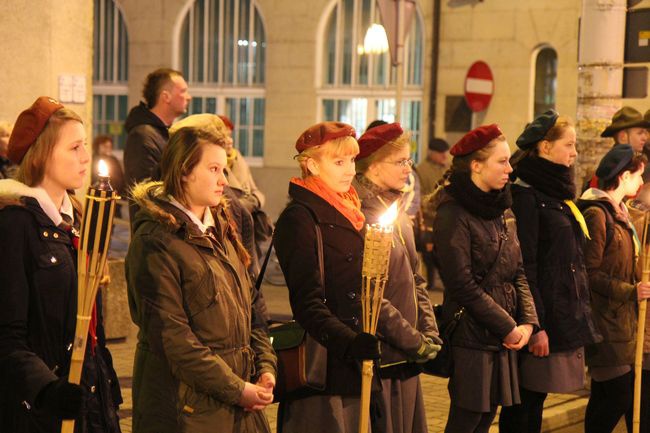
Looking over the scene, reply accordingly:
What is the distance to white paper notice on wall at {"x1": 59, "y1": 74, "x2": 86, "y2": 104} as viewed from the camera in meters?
10.0

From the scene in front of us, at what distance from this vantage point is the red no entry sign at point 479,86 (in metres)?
23.1

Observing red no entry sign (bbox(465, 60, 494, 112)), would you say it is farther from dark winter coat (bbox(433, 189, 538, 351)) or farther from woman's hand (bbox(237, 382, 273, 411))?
woman's hand (bbox(237, 382, 273, 411))

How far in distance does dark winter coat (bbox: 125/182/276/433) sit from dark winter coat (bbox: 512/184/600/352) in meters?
2.66

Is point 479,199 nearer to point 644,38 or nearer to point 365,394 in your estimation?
point 365,394

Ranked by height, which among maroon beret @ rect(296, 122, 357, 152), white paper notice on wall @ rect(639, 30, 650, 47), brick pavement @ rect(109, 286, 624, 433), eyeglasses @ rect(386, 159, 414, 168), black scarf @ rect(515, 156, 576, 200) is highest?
white paper notice on wall @ rect(639, 30, 650, 47)

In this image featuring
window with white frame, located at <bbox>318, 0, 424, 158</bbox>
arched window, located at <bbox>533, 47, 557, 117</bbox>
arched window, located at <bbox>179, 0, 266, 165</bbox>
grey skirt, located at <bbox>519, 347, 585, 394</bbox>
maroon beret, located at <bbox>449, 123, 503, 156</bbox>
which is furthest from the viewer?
arched window, located at <bbox>179, 0, 266, 165</bbox>

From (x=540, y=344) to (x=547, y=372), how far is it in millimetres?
196

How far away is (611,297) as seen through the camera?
7.64m

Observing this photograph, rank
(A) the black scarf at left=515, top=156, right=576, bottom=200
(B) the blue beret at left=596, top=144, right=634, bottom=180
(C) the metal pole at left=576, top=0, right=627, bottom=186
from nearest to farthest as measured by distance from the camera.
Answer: (A) the black scarf at left=515, top=156, right=576, bottom=200, (B) the blue beret at left=596, top=144, right=634, bottom=180, (C) the metal pole at left=576, top=0, right=627, bottom=186

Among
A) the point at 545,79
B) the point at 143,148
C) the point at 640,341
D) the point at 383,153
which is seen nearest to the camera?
the point at 383,153

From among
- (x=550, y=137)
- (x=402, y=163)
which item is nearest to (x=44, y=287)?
(x=402, y=163)

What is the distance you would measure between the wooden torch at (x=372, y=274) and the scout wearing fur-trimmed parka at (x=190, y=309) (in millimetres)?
438

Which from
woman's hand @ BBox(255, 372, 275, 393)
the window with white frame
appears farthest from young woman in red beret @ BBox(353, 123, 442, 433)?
the window with white frame

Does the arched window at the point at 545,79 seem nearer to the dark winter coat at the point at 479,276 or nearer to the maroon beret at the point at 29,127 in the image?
the dark winter coat at the point at 479,276
